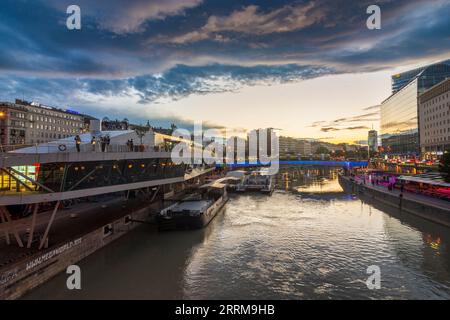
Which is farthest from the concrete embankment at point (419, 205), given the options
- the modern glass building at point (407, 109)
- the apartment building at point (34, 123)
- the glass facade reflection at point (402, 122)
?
the glass facade reflection at point (402, 122)

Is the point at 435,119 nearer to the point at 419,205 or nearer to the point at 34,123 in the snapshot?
the point at 419,205

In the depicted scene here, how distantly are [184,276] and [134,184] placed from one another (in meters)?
14.2

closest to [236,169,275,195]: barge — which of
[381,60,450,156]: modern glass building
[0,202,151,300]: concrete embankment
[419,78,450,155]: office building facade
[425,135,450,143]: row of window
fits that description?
[0,202,151,300]: concrete embankment

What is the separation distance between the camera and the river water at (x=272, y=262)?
69.6 ft

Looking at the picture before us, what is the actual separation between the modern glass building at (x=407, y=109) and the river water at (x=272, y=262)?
429 feet

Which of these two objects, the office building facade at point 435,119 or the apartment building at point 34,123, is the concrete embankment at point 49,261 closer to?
the apartment building at point 34,123

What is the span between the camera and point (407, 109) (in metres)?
159

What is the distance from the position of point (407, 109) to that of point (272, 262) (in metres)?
165

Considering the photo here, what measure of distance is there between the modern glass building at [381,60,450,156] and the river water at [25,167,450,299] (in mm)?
130877

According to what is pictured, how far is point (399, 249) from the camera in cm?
3056

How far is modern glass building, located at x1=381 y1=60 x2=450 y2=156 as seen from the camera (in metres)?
145

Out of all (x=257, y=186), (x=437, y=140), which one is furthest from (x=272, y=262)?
(x=437, y=140)
